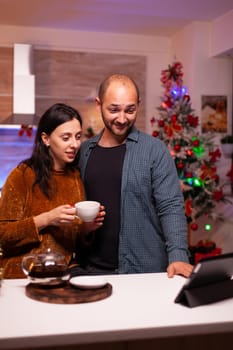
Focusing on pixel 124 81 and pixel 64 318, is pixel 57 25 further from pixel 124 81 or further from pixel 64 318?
pixel 64 318

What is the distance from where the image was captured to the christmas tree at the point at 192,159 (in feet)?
14.5

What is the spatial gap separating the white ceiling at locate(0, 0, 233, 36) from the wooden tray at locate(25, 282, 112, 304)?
3.31 metres

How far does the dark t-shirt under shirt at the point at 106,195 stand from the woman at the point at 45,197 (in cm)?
9

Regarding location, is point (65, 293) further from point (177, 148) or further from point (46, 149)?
point (177, 148)

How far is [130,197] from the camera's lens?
207 centimetres

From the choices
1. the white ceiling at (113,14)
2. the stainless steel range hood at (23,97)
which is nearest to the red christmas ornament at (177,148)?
the white ceiling at (113,14)

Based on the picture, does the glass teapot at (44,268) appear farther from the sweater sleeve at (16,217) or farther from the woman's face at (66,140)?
the woman's face at (66,140)

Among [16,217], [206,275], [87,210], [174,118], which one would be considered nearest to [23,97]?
[174,118]

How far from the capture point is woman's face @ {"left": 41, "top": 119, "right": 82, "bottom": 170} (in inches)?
77.5

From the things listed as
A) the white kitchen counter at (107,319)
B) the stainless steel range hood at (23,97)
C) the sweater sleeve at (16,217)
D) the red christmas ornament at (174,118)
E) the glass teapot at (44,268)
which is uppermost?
the stainless steel range hood at (23,97)

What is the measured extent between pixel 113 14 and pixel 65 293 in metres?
3.77

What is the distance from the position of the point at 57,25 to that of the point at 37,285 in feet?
13.5

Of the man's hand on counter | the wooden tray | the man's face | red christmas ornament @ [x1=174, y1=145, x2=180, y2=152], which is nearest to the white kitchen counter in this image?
the wooden tray

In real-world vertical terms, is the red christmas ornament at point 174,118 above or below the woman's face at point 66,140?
above
